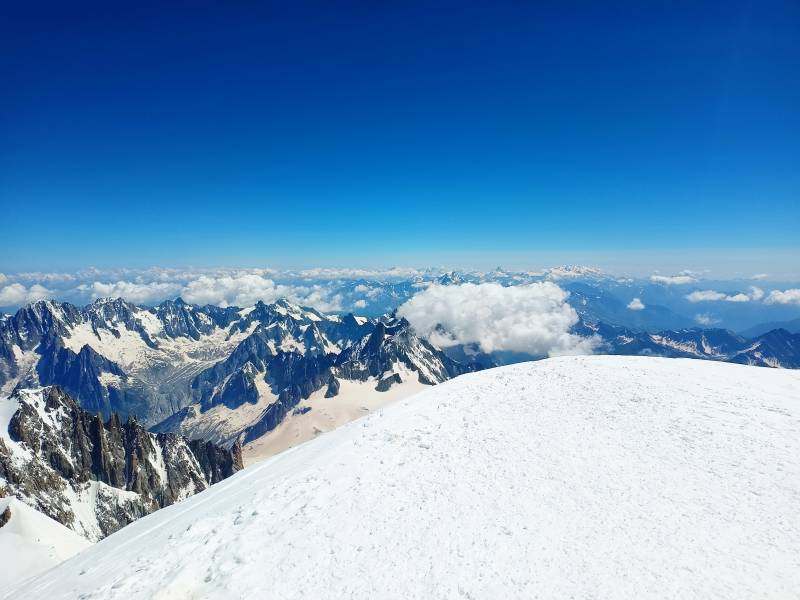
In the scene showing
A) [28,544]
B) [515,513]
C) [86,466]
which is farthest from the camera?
[86,466]

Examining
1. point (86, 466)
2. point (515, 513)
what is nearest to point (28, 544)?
point (515, 513)

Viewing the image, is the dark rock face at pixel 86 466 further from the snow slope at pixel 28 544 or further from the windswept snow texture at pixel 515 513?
the windswept snow texture at pixel 515 513

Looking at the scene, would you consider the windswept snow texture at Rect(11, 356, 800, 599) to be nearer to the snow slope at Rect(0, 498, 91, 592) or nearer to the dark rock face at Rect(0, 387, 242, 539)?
the snow slope at Rect(0, 498, 91, 592)

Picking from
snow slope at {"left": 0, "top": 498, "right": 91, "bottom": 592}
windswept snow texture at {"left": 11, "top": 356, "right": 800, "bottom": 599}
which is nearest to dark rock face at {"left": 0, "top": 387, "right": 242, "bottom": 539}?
snow slope at {"left": 0, "top": 498, "right": 91, "bottom": 592}

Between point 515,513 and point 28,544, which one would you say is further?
point 28,544

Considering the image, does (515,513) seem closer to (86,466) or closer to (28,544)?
(28,544)

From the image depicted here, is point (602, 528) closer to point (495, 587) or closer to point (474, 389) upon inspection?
point (495, 587)

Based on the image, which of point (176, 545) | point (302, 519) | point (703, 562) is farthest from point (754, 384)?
point (176, 545)
